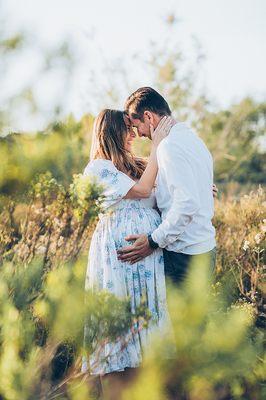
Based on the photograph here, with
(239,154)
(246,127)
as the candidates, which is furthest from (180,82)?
(246,127)

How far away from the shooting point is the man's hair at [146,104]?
3035mm

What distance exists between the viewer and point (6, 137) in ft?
3.75

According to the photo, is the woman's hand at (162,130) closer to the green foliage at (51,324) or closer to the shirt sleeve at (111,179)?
the shirt sleeve at (111,179)

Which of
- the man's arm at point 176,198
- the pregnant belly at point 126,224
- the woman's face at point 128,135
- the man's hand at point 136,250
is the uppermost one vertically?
the woman's face at point 128,135

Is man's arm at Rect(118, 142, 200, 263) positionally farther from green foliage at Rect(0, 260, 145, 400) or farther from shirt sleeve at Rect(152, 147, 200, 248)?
green foliage at Rect(0, 260, 145, 400)

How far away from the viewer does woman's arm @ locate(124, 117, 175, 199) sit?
288 cm

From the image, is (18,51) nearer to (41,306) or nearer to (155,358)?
(41,306)

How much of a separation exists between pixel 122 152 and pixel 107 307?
188 cm

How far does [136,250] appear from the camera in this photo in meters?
2.83

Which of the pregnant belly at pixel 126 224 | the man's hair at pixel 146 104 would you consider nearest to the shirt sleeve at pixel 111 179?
the pregnant belly at pixel 126 224

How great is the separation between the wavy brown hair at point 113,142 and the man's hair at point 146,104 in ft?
0.34

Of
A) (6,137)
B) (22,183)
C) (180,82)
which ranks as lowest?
(180,82)

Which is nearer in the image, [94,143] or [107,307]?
[107,307]

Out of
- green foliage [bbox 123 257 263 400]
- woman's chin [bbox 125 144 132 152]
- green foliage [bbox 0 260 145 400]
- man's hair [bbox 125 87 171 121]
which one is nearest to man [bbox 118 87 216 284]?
man's hair [bbox 125 87 171 121]
